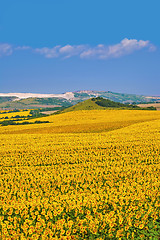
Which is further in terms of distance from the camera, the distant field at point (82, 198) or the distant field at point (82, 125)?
the distant field at point (82, 125)

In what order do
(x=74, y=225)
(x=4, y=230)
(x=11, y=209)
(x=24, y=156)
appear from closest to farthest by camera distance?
(x=4, y=230), (x=74, y=225), (x=11, y=209), (x=24, y=156)

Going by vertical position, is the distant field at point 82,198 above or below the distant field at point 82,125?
below

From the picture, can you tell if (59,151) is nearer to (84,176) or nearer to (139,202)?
(84,176)

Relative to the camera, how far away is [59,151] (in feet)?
126

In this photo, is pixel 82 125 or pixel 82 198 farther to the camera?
pixel 82 125

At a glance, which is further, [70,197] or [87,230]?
[70,197]

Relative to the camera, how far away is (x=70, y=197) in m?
17.6

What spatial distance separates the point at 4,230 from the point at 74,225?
13.0ft

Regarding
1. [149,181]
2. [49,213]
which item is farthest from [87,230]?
[149,181]

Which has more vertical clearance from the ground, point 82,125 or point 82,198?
point 82,125

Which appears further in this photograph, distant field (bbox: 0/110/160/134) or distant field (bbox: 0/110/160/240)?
distant field (bbox: 0/110/160/134)

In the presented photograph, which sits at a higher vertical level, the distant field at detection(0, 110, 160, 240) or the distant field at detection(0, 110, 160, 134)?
the distant field at detection(0, 110, 160, 134)

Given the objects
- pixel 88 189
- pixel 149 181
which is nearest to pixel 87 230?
pixel 88 189

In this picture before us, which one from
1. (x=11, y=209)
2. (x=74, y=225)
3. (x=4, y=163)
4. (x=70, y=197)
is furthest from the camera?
(x=4, y=163)
